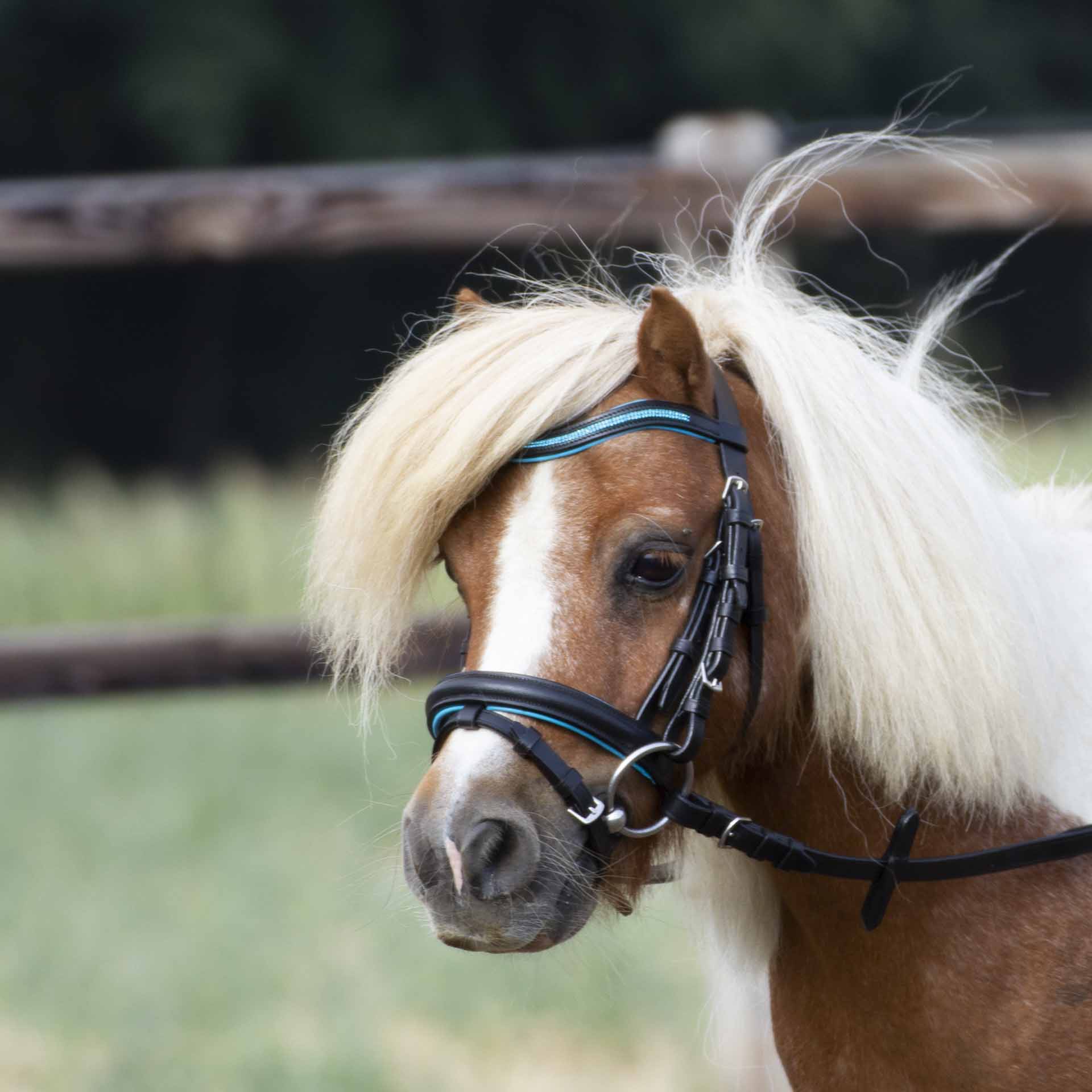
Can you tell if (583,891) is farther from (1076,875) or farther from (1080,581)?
(1080,581)

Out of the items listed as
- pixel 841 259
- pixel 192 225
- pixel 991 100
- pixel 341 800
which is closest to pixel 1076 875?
pixel 192 225

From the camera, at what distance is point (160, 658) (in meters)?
3.24

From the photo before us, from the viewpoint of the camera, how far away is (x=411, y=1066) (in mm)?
3223

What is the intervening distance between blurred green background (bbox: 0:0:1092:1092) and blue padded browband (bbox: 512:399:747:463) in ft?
1.72

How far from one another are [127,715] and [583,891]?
5112mm

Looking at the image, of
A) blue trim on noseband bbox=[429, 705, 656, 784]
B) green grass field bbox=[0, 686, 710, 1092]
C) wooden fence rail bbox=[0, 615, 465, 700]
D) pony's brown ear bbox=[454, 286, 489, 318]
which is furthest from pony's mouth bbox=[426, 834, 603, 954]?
wooden fence rail bbox=[0, 615, 465, 700]

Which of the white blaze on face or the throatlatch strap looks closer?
the white blaze on face

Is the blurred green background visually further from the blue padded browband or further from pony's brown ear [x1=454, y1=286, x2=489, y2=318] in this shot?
pony's brown ear [x1=454, y1=286, x2=489, y2=318]

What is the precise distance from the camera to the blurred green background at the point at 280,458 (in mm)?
3395

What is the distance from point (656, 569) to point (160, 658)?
2.06 m


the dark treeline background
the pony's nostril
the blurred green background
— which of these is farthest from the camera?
the dark treeline background

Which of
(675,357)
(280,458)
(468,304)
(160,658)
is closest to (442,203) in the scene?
(160,658)

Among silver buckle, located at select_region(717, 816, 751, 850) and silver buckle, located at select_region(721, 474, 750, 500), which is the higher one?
silver buckle, located at select_region(721, 474, 750, 500)

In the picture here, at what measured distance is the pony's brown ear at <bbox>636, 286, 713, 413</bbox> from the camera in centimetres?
153
